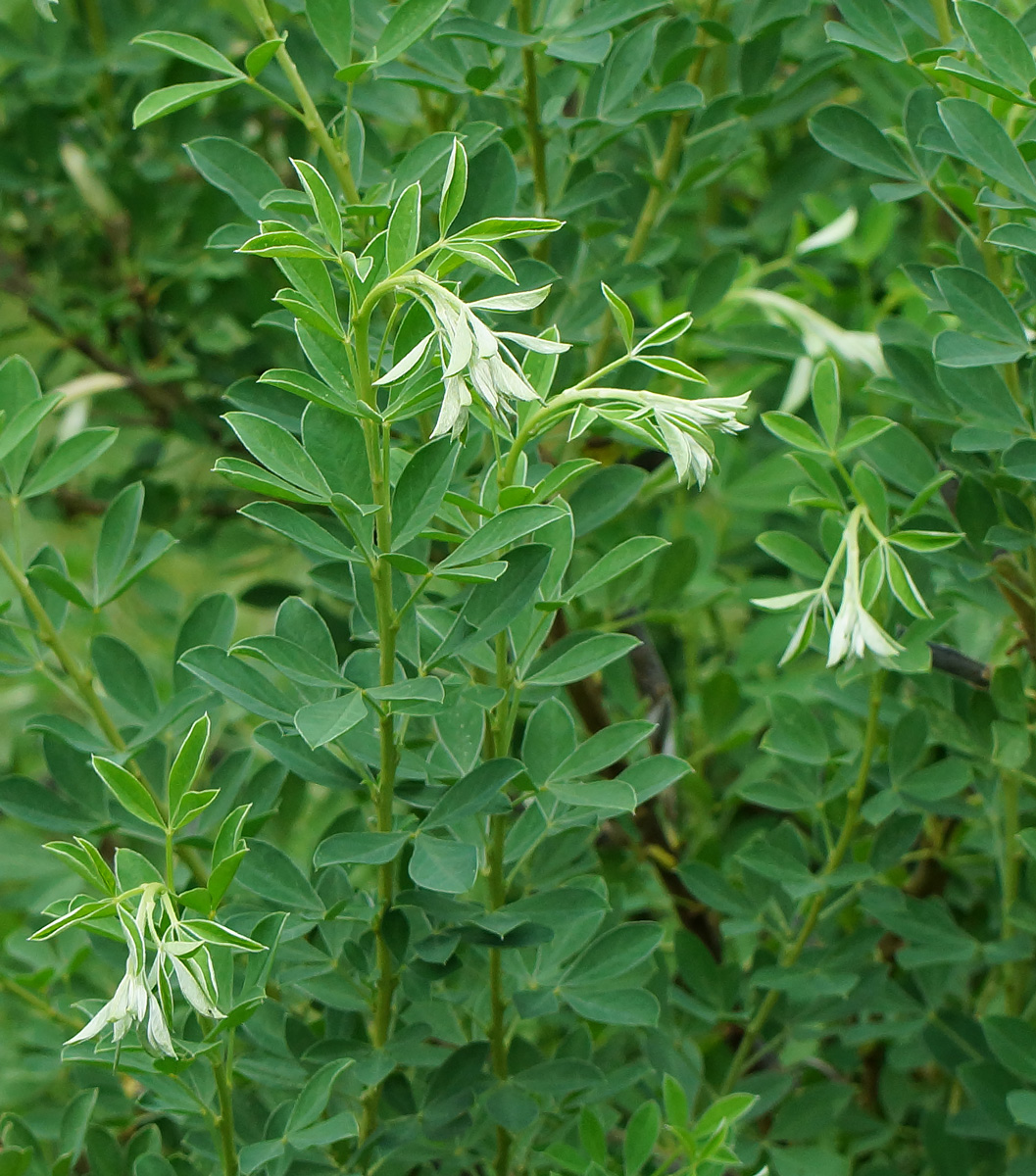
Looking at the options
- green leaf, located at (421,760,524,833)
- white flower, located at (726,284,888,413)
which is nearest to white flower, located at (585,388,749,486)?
green leaf, located at (421,760,524,833)

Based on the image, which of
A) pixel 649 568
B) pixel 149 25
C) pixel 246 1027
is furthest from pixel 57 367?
pixel 246 1027

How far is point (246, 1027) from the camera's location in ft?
1.65

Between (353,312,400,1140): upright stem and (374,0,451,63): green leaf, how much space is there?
0.12m

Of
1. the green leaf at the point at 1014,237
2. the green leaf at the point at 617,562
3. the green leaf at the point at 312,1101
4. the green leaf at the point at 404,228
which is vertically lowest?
the green leaf at the point at 312,1101

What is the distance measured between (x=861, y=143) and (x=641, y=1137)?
0.41 metres

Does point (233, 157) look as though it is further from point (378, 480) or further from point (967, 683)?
point (967, 683)

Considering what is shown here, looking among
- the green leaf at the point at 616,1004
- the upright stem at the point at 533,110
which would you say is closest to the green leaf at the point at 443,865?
the green leaf at the point at 616,1004

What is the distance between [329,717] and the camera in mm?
382

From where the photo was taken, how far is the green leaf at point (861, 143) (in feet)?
1.87

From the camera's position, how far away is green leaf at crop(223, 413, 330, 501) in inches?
15.3

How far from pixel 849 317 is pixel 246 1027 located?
0.65 meters

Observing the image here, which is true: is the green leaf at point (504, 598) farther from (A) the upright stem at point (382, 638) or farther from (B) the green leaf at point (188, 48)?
(B) the green leaf at point (188, 48)

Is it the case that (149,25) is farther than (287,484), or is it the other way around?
(149,25)

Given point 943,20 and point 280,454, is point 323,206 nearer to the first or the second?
point 280,454
